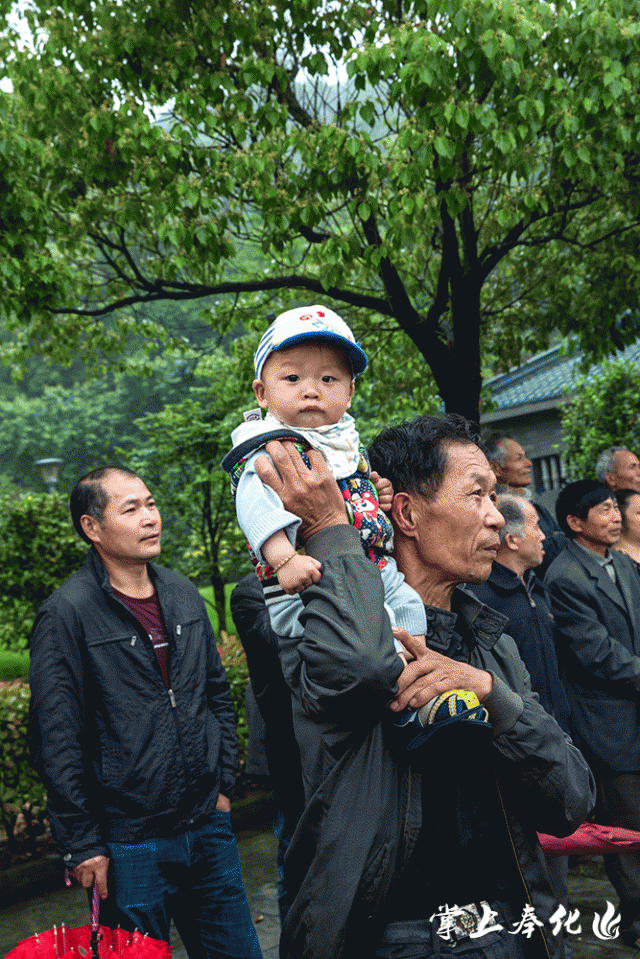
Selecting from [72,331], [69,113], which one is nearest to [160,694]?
[69,113]

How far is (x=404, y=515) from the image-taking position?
2086 mm

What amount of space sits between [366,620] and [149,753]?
1971mm

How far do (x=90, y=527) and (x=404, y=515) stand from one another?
1.96 m

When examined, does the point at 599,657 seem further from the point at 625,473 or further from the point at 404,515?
the point at 404,515

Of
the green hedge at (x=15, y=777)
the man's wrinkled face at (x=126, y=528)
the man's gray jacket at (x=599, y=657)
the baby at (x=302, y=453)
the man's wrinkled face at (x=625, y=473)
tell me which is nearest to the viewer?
the baby at (x=302, y=453)

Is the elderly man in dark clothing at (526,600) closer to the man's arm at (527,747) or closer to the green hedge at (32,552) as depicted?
the man's arm at (527,747)

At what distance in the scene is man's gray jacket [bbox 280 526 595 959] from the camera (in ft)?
5.31

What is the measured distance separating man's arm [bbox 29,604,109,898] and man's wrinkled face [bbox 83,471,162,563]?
0.35 m

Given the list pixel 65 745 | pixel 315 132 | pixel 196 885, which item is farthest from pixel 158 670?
pixel 315 132

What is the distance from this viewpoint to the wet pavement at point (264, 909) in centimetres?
470

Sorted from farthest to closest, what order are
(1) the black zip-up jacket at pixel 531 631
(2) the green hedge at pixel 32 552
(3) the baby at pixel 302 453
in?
(2) the green hedge at pixel 32 552 < (1) the black zip-up jacket at pixel 531 631 < (3) the baby at pixel 302 453

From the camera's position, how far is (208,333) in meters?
47.8

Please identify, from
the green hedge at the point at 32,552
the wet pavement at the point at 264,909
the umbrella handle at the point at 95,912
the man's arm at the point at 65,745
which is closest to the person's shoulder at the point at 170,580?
the man's arm at the point at 65,745

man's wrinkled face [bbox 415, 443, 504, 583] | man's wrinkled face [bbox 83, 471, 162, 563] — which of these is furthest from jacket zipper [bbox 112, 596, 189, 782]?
man's wrinkled face [bbox 415, 443, 504, 583]
